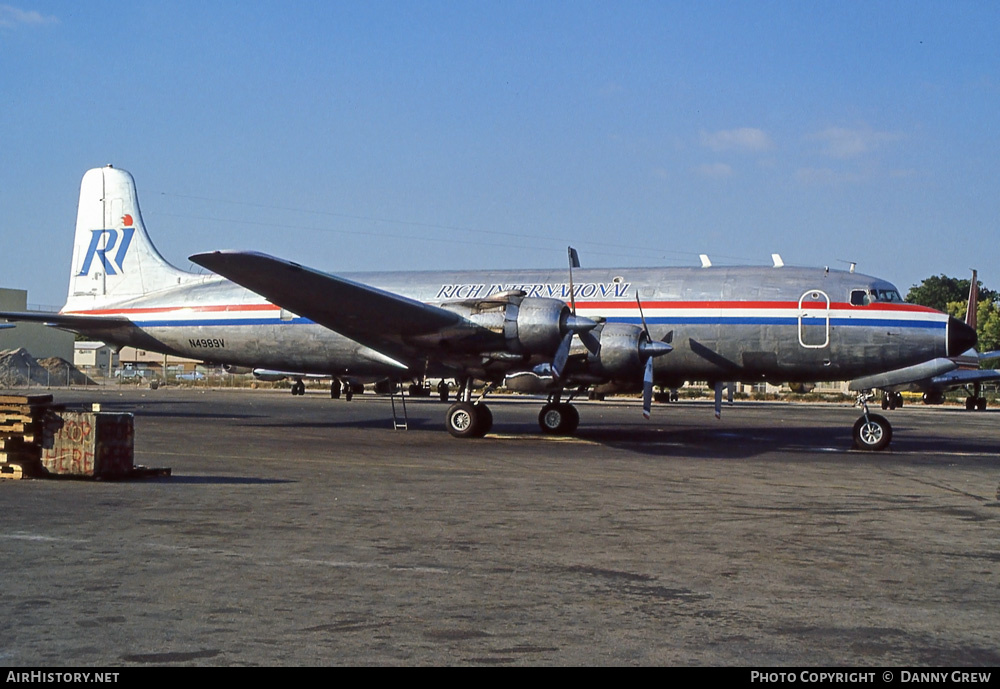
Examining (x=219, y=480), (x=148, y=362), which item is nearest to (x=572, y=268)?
(x=219, y=480)

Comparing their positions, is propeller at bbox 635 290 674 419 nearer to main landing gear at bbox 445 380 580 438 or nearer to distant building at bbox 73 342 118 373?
main landing gear at bbox 445 380 580 438

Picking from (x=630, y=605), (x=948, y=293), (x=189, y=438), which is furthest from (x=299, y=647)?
(x=948, y=293)

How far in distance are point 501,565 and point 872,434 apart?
1545 centimetres

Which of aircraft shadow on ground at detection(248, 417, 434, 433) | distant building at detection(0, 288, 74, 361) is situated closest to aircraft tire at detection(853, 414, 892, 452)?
aircraft shadow on ground at detection(248, 417, 434, 433)

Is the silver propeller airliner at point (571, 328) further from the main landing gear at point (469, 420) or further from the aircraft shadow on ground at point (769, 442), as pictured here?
the aircraft shadow on ground at point (769, 442)

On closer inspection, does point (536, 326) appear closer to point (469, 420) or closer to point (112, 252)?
point (469, 420)

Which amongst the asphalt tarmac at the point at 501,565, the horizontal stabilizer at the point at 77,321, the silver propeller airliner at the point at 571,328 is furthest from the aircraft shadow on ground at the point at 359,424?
the asphalt tarmac at the point at 501,565

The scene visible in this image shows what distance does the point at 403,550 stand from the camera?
27.8 ft

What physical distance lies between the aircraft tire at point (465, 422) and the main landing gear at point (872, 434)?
349 inches

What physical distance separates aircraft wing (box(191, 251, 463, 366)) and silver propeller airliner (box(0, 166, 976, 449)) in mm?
52

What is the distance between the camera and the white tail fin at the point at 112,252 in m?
27.8

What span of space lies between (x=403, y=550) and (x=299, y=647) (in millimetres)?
3083

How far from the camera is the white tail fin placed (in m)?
27.8

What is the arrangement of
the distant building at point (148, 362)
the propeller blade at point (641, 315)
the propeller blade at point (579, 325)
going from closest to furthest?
the propeller blade at point (579, 325) → the propeller blade at point (641, 315) → the distant building at point (148, 362)
